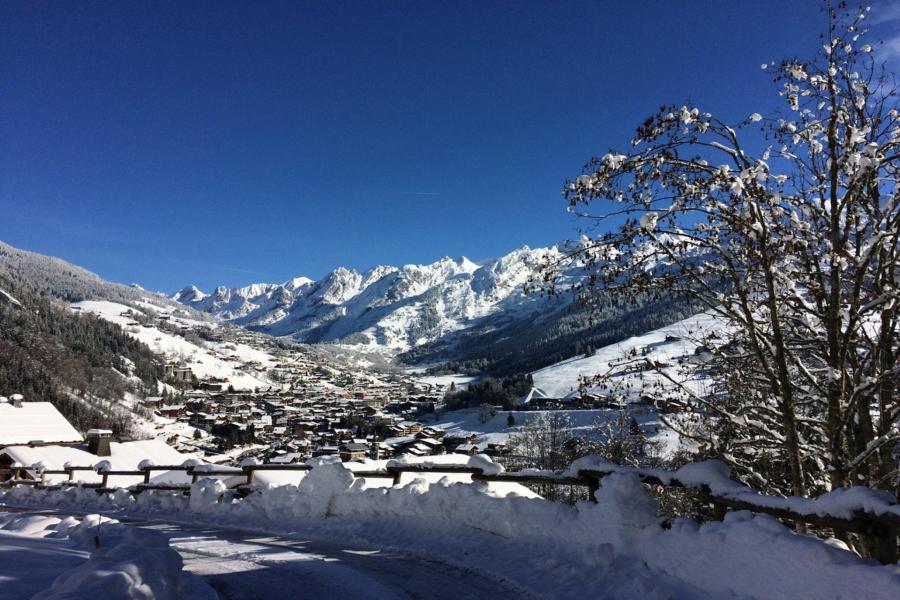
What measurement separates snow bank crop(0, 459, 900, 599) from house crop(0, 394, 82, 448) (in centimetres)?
3239

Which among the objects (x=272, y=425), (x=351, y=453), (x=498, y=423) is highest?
(x=351, y=453)

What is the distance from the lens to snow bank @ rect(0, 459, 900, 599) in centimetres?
396

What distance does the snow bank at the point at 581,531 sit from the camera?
3.96 m

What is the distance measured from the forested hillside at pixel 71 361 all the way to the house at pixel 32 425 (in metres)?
71.8

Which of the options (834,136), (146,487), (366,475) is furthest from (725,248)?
(146,487)

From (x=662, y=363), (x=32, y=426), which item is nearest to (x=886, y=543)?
(x=662, y=363)

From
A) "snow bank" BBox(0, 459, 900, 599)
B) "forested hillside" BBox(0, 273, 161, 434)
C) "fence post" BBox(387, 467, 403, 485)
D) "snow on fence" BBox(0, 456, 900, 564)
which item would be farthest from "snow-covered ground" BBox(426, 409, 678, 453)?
"snow on fence" BBox(0, 456, 900, 564)

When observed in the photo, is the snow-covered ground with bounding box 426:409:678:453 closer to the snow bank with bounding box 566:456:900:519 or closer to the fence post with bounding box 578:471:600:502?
the fence post with bounding box 578:471:600:502

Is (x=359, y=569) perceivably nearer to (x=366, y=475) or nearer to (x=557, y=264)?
(x=366, y=475)

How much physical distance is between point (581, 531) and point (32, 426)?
44184mm

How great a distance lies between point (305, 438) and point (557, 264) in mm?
106198

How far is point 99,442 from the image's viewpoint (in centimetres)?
2973

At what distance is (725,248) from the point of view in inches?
259

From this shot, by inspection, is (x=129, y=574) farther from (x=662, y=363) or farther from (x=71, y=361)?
(x=71, y=361)
